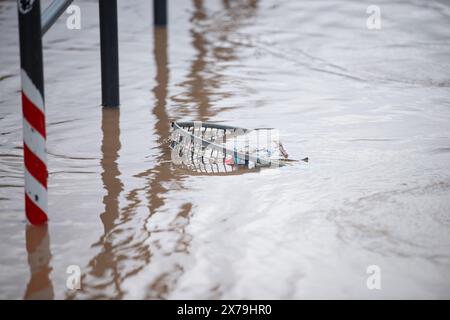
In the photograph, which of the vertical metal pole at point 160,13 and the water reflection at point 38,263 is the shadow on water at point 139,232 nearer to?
the water reflection at point 38,263

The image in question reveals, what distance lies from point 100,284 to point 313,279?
124cm

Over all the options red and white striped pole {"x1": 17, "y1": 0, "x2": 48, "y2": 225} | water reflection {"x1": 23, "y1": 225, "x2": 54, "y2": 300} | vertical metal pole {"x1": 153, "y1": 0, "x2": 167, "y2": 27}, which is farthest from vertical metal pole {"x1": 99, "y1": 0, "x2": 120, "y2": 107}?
vertical metal pole {"x1": 153, "y1": 0, "x2": 167, "y2": 27}

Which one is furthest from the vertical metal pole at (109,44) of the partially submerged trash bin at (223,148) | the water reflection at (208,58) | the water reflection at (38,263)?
the water reflection at (38,263)

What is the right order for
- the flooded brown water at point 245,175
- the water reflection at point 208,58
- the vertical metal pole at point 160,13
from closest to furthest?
the flooded brown water at point 245,175 → the water reflection at point 208,58 → the vertical metal pole at point 160,13

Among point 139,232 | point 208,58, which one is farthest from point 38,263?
point 208,58

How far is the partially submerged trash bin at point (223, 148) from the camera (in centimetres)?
604

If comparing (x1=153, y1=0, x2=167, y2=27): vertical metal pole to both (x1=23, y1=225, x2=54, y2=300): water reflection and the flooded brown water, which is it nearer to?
the flooded brown water

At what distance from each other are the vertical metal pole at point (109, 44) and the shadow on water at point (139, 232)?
67cm

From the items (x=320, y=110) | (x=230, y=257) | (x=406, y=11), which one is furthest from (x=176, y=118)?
(x=406, y=11)

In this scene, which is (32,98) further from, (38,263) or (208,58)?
(208,58)

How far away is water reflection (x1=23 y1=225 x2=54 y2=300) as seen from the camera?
4.21 m

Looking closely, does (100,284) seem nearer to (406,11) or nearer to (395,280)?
(395,280)
